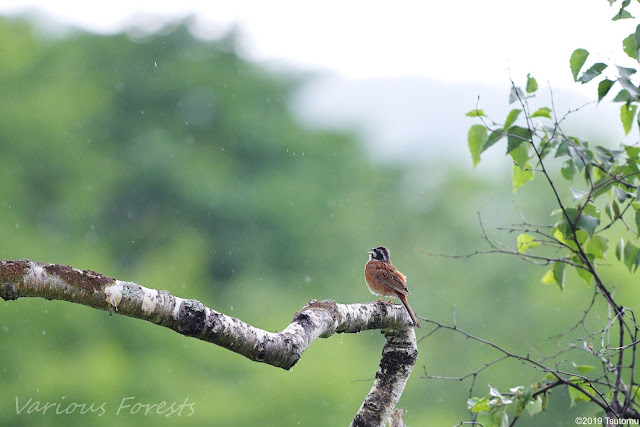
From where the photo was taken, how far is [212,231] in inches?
688

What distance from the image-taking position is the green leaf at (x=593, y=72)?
2.34m

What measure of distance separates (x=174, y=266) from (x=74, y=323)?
2.31 m

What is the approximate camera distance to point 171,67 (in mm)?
20672

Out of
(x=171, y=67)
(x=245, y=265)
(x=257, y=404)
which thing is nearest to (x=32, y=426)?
(x=257, y=404)

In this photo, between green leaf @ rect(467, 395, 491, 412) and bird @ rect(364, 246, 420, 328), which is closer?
green leaf @ rect(467, 395, 491, 412)

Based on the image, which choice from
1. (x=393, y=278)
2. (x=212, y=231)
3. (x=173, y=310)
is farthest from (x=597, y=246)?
(x=212, y=231)

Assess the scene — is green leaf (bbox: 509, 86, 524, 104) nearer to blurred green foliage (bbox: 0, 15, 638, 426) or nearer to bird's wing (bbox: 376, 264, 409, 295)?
bird's wing (bbox: 376, 264, 409, 295)

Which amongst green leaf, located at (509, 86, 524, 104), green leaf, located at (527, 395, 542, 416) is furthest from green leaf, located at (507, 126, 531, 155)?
green leaf, located at (527, 395, 542, 416)

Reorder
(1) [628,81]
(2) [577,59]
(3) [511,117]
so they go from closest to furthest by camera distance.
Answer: (1) [628,81]
(2) [577,59]
(3) [511,117]

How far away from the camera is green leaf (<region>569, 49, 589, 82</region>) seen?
239cm

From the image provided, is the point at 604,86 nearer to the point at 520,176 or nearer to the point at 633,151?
the point at 633,151

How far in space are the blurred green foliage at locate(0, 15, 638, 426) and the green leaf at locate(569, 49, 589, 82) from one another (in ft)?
33.2

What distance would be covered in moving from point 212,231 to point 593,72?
15.6 metres

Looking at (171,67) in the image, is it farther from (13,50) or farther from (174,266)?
(174,266)
